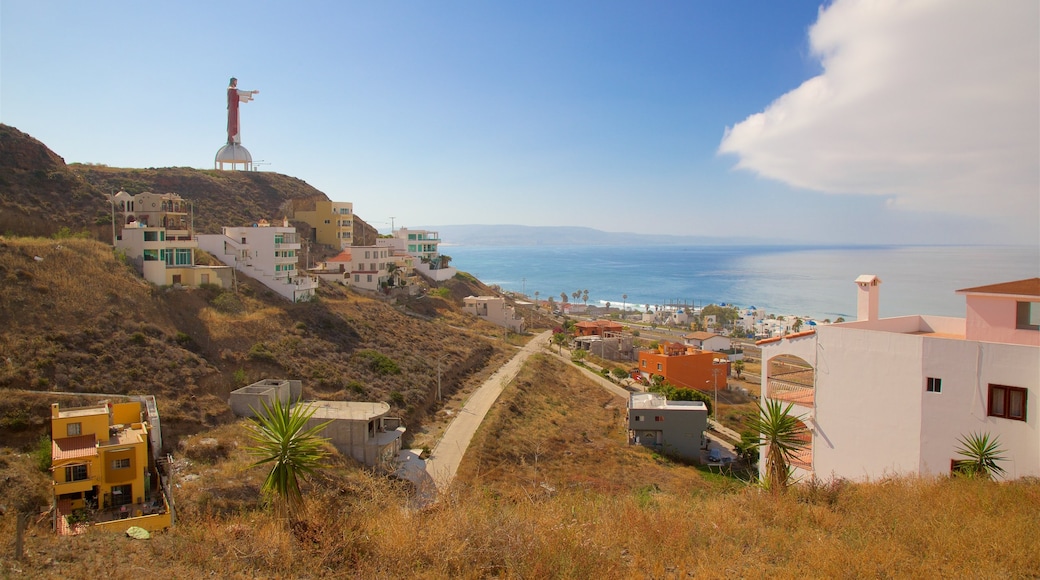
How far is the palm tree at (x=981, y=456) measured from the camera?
11219mm

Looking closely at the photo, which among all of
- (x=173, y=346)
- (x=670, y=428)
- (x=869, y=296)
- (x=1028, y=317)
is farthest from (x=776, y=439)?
(x=173, y=346)

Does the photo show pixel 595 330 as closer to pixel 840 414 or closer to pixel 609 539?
pixel 840 414

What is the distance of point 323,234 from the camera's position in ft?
200

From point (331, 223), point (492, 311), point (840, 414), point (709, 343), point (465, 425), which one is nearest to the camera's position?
point (840, 414)

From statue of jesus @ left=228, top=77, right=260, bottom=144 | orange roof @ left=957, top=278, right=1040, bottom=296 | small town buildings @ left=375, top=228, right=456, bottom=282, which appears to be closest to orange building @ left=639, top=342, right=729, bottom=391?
orange roof @ left=957, top=278, right=1040, bottom=296

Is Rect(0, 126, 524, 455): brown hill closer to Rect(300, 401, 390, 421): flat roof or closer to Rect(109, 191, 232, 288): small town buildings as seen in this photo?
Rect(109, 191, 232, 288): small town buildings

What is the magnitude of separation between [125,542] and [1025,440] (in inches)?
607

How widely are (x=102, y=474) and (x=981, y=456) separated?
812 inches

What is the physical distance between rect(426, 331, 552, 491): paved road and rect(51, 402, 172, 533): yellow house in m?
7.78

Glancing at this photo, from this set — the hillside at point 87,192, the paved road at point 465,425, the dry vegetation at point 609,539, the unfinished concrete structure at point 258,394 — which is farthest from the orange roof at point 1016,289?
the hillside at point 87,192

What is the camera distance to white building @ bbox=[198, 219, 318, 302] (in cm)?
3628

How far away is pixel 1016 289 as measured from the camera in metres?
12.4

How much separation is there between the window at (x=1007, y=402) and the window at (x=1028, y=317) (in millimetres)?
1523

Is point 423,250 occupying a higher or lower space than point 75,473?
higher
